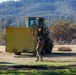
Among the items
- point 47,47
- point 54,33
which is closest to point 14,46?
point 47,47

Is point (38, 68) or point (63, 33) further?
point (63, 33)

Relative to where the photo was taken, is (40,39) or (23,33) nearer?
(40,39)

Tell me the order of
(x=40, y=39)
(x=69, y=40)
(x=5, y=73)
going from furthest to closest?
(x=69, y=40) → (x=40, y=39) → (x=5, y=73)

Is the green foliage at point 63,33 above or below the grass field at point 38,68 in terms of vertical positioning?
below

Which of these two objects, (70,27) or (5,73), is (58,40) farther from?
(5,73)

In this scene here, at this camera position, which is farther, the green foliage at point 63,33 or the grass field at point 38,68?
the green foliage at point 63,33

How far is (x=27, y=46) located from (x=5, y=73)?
15.0m

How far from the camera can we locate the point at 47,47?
36.8m

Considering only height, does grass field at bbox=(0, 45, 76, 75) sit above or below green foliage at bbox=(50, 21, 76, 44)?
above

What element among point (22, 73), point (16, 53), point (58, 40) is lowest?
point (58, 40)

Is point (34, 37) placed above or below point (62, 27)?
above

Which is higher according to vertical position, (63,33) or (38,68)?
(38,68)

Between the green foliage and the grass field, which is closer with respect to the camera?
the grass field

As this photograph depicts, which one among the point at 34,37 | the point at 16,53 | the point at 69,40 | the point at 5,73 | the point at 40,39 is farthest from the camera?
the point at 69,40
